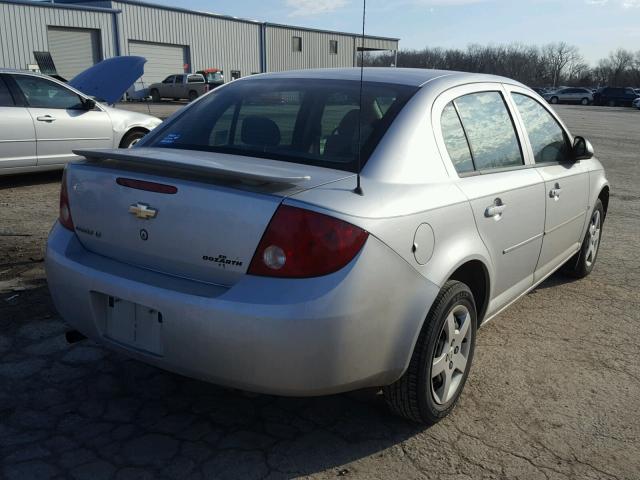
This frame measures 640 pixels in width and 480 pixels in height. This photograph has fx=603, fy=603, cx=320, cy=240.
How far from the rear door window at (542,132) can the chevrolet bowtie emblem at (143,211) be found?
2.44 meters

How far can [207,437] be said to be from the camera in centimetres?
270

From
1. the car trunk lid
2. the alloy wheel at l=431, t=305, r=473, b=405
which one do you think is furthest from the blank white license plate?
the alloy wheel at l=431, t=305, r=473, b=405

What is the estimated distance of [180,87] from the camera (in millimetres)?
37156

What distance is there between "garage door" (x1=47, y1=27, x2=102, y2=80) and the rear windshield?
34154 mm

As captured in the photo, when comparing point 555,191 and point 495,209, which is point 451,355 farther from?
point 555,191

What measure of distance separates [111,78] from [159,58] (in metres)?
33.7

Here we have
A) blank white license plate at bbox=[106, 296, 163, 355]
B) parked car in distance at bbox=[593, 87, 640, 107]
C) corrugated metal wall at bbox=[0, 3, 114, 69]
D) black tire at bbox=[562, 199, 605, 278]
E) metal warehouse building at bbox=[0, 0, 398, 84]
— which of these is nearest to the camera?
blank white license plate at bbox=[106, 296, 163, 355]

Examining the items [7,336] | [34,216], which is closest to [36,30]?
[34,216]

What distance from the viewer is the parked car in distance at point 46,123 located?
25.3 feet

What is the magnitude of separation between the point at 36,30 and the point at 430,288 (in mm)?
35274

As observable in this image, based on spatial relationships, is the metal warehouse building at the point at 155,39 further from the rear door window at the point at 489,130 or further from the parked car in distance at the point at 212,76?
the rear door window at the point at 489,130

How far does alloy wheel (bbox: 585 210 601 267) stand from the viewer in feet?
16.4

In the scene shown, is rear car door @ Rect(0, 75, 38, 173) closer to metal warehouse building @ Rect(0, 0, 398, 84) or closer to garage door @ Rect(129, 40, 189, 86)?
metal warehouse building @ Rect(0, 0, 398, 84)

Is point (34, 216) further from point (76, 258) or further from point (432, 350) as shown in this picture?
point (432, 350)
